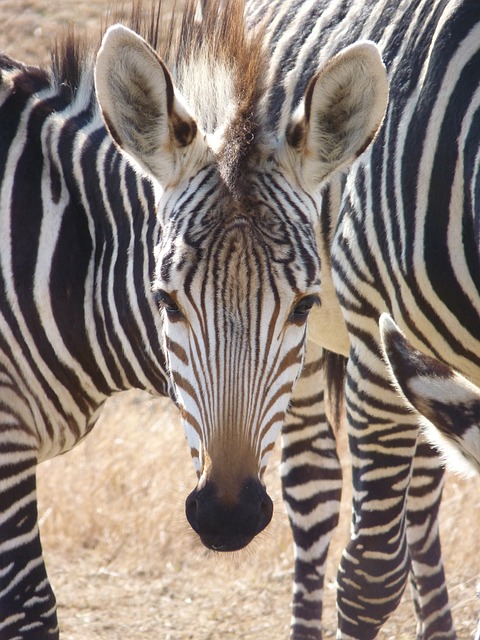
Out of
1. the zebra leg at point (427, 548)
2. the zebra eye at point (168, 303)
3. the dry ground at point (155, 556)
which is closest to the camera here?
the zebra eye at point (168, 303)

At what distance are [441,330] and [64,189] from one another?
68.0 inches

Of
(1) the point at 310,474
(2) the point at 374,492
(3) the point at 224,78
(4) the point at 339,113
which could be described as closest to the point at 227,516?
(4) the point at 339,113

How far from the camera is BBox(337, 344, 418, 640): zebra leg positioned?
482 cm

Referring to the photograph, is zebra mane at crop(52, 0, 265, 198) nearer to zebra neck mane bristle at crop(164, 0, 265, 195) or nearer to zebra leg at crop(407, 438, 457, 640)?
zebra neck mane bristle at crop(164, 0, 265, 195)

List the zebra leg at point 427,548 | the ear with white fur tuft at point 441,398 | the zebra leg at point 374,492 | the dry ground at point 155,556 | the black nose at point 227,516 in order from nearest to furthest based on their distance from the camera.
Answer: the ear with white fur tuft at point 441,398 < the black nose at point 227,516 < the zebra leg at point 374,492 < the zebra leg at point 427,548 < the dry ground at point 155,556

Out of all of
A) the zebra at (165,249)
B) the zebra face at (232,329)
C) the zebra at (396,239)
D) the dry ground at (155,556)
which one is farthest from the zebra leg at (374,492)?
the zebra face at (232,329)

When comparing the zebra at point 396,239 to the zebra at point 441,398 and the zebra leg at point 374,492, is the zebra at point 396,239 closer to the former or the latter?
the zebra leg at point 374,492

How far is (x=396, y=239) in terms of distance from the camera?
4359mm

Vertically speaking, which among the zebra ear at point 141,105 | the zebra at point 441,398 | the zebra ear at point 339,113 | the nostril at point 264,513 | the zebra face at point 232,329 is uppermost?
the zebra ear at point 141,105

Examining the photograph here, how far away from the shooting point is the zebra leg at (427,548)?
5.98 meters

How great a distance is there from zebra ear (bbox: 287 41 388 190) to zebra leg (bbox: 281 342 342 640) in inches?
104

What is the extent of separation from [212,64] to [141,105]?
46 centimetres

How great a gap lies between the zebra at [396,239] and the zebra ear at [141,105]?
79 centimetres

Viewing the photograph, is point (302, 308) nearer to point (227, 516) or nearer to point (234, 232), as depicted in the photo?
point (234, 232)
